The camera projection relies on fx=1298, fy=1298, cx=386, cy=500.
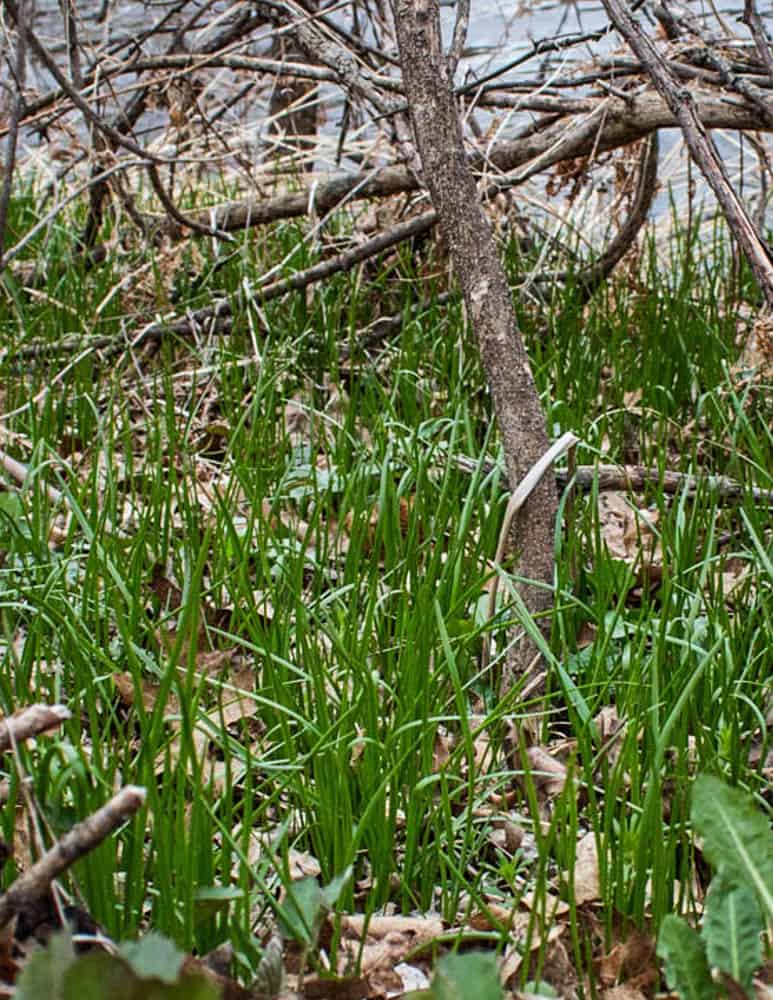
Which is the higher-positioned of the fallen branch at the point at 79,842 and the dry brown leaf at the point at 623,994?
the fallen branch at the point at 79,842

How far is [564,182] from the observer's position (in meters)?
3.59

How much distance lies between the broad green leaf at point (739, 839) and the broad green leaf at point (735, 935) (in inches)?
2.8

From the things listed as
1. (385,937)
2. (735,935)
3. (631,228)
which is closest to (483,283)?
(385,937)

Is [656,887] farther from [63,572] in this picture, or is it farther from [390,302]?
[390,302]

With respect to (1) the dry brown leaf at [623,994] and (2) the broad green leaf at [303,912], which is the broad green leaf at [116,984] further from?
(1) the dry brown leaf at [623,994]

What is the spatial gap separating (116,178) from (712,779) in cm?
309

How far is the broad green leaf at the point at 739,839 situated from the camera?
4.41 feet

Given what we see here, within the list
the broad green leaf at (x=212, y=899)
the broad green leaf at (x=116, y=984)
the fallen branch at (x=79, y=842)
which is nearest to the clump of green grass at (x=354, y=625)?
the broad green leaf at (x=212, y=899)

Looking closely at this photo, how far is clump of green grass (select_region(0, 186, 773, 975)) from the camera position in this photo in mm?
1519

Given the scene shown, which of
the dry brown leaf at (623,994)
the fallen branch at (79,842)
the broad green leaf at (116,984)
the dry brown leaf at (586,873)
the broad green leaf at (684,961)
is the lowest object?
the dry brown leaf at (623,994)

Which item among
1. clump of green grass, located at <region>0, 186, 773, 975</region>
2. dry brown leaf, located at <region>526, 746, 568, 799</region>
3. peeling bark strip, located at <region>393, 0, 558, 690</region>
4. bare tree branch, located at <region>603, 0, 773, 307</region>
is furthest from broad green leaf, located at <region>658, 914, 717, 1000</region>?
bare tree branch, located at <region>603, 0, 773, 307</region>

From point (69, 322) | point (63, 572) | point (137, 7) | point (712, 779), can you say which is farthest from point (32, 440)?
point (137, 7)

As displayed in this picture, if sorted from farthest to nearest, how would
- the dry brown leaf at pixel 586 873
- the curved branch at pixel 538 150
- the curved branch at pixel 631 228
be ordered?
the curved branch at pixel 631 228
the curved branch at pixel 538 150
the dry brown leaf at pixel 586 873

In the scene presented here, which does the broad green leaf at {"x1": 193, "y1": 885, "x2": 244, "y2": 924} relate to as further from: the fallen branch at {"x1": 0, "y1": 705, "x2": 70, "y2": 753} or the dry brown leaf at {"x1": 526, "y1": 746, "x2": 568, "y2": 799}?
the dry brown leaf at {"x1": 526, "y1": 746, "x2": 568, "y2": 799}
